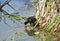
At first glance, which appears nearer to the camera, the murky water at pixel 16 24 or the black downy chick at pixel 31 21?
the murky water at pixel 16 24

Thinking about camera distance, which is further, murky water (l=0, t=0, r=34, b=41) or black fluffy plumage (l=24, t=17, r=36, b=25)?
black fluffy plumage (l=24, t=17, r=36, b=25)

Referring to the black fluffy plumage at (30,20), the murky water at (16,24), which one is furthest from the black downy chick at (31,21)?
the murky water at (16,24)

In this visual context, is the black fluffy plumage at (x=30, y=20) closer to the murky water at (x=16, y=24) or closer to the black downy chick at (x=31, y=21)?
the black downy chick at (x=31, y=21)

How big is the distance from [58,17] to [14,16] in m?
1.38

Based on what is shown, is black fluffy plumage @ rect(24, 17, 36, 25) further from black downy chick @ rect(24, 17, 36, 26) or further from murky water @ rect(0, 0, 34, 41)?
murky water @ rect(0, 0, 34, 41)

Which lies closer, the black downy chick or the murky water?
the murky water

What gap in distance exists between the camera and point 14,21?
582 centimetres

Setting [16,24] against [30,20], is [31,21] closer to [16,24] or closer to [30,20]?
[30,20]

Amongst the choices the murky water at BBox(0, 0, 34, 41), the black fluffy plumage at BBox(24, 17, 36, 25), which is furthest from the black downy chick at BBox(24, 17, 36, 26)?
the murky water at BBox(0, 0, 34, 41)

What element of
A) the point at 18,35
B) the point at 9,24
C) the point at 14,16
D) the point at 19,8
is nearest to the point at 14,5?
the point at 19,8

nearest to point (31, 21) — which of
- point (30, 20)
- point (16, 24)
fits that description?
point (30, 20)

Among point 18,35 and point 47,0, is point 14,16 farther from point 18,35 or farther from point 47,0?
point 18,35

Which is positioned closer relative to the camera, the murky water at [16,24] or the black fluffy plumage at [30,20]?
the murky water at [16,24]

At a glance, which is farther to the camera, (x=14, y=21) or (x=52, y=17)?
(x=14, y=21)
